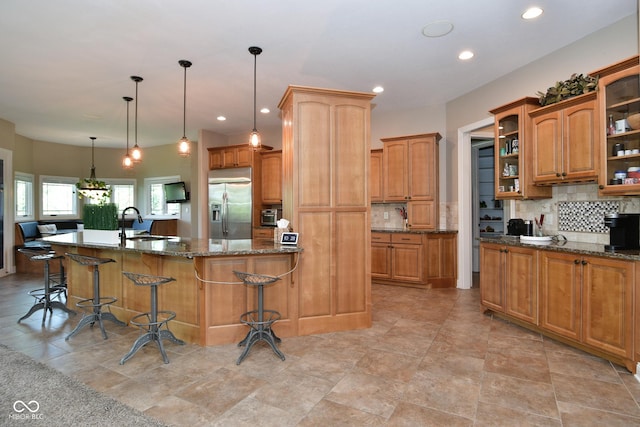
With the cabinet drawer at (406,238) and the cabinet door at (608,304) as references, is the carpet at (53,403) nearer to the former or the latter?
the cabinet door at (608,304)

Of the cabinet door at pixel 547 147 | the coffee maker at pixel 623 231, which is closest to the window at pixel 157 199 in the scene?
the cabinet door at pixel 547 147

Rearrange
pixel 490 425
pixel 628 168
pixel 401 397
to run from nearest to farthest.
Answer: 1. pixel 490 425
2. pixel 401 397
3. pixel 628 168

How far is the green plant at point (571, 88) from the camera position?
3.16 meters

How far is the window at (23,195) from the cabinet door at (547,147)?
9336 mm

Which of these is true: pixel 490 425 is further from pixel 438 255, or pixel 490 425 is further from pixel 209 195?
pixel 209 195

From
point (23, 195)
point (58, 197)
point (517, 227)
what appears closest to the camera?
point (517, 227)

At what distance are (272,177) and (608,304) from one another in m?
5.36

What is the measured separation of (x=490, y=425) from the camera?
200cm

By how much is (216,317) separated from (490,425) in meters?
2.29

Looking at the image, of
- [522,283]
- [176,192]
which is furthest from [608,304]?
[176,192]

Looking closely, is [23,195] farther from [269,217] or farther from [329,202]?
[329,202]

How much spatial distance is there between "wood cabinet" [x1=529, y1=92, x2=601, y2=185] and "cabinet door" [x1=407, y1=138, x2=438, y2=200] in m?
1.84

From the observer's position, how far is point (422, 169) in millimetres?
5527

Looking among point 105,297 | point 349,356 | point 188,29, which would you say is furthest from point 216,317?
point 188,29
